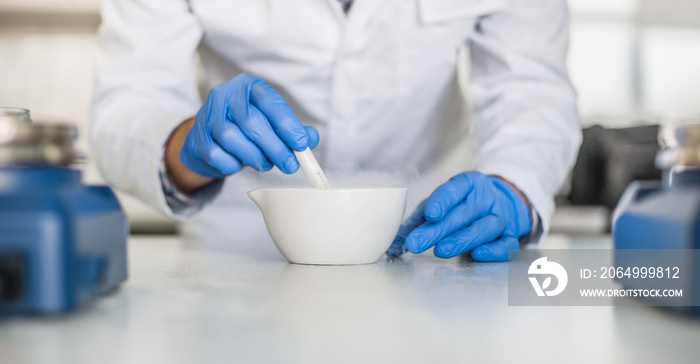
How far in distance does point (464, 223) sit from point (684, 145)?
387mm

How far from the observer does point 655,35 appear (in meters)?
3.37

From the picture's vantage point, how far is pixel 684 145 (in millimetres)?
420

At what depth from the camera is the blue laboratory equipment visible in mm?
358

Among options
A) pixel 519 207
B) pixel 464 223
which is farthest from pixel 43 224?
pixel 519 207

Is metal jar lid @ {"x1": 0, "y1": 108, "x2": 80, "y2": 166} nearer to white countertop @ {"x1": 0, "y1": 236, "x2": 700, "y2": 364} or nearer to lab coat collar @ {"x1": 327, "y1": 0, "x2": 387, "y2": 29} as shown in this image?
white countertop @ {"x1": 0, "y1": 236, "x2": 700, "y2": 364}

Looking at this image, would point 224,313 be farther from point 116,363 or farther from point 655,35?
point 655,35

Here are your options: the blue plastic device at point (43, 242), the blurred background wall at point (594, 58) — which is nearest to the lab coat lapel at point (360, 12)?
the blue plastic device at point (43, 242)

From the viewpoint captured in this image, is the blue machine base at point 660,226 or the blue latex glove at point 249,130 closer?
the blue machine base at point 660,226

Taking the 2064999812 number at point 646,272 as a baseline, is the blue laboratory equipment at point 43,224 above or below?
above

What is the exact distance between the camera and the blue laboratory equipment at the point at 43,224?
0.36 m

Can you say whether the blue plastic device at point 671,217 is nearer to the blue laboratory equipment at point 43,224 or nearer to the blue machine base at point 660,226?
the blue machine base at point 660,226

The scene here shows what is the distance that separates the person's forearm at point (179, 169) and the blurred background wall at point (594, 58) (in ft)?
6.68

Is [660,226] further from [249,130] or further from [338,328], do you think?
[249,130]

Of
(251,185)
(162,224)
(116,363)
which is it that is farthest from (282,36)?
(162,224)
